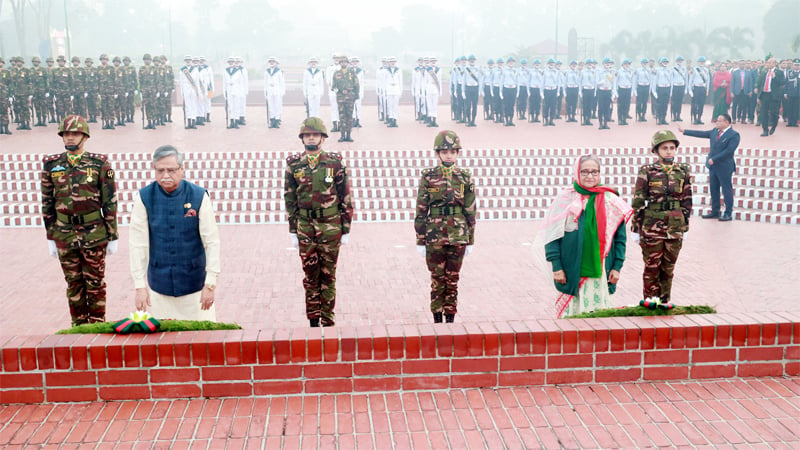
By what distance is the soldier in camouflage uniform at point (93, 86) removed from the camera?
64.0 ft

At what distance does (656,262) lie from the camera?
631 centimetres

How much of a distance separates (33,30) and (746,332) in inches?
2560

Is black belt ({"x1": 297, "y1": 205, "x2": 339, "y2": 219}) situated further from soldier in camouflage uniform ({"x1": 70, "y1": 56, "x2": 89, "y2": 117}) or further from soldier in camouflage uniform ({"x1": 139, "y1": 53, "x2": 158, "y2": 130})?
soldier in camouflage uniform ({"x1": 70, "y1": 56, "x2": 89, "y2": 117})

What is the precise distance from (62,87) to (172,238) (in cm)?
1685

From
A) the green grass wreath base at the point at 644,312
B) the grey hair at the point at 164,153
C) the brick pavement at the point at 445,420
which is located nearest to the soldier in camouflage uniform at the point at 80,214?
the grey hair at the point at 164,153

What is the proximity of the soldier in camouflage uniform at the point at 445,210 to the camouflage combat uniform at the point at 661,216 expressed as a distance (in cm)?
149

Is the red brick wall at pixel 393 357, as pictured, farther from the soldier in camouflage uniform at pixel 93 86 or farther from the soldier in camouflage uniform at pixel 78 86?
the soldier in camouflage uniform at pixel 78 86

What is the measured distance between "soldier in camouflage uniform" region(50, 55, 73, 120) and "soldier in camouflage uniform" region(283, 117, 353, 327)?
15.8 meters

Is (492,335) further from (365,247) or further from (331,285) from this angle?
(365,247)

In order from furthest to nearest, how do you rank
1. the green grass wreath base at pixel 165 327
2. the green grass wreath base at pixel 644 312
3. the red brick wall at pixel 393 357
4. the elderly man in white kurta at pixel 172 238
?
the elderly man in white kurta at pixel 172 238, the green grass wreath base at pixel 644 312, the green grass wreath base at pixel 165 327, the red brick wall at pixel 393 357

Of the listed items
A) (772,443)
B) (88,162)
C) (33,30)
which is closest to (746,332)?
(772,443)

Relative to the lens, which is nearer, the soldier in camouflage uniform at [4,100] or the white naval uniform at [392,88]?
the soldier in camouflage uniform at [4,100]

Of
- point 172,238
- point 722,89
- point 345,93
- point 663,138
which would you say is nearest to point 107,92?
point 345,93

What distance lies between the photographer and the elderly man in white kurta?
4.71 meters
